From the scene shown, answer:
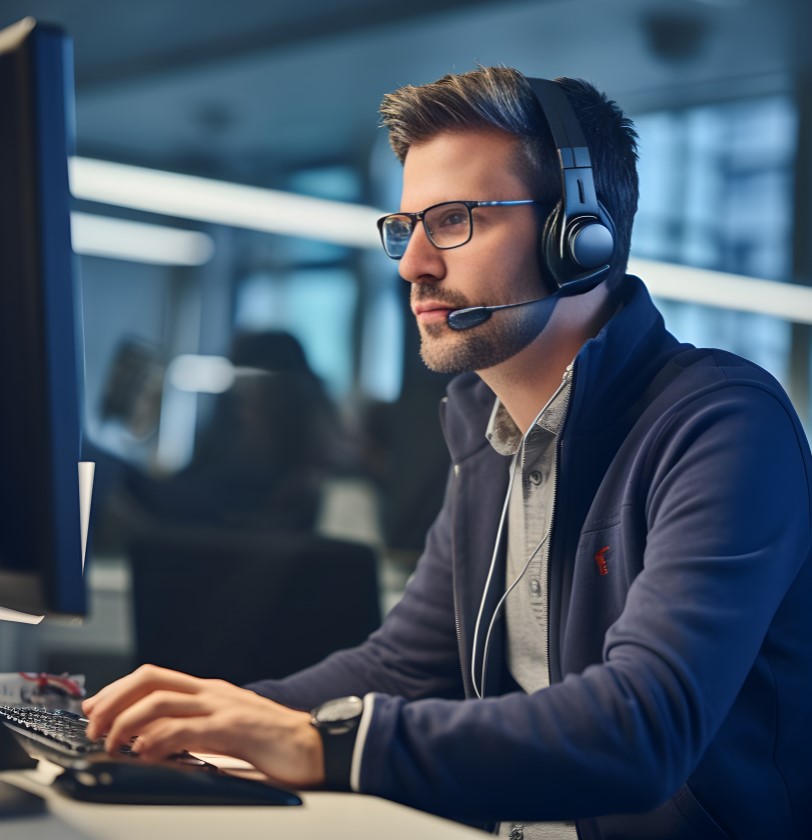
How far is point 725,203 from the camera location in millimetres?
3076

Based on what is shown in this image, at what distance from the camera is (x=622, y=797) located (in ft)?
2.68

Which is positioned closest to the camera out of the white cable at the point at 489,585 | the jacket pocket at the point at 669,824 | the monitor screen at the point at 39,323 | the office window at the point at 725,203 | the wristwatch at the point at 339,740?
the monitor screen at the point at 39,323

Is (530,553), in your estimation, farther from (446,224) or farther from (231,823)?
(231,823)

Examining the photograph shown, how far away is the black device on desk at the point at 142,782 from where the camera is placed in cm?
75

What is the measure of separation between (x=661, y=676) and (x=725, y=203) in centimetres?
248

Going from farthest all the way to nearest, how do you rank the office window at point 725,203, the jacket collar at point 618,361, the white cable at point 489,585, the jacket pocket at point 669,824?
the office window at point 725,203
the white cable at point 489,585
the jacket collar at point 618,361
the jacket pocket at point 669,824

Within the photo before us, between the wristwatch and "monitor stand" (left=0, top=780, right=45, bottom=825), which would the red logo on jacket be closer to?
the wristwatch

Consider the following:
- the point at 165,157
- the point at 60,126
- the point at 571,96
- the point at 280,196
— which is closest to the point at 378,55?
the point at 280,196

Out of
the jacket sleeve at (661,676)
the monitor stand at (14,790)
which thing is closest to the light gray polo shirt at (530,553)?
the jacket sleeve at (661,676)

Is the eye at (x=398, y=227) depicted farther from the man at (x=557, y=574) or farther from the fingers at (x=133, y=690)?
the fingers at (x=133, y=690)

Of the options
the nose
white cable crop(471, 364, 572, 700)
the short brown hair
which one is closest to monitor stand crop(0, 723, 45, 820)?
white cable crop(471, 364, 572, 700)

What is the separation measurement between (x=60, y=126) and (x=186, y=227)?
2.76 m

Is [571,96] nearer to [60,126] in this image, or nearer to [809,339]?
[60,126]

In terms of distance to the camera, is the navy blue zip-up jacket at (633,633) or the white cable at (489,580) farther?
the white cable at (489,580)
